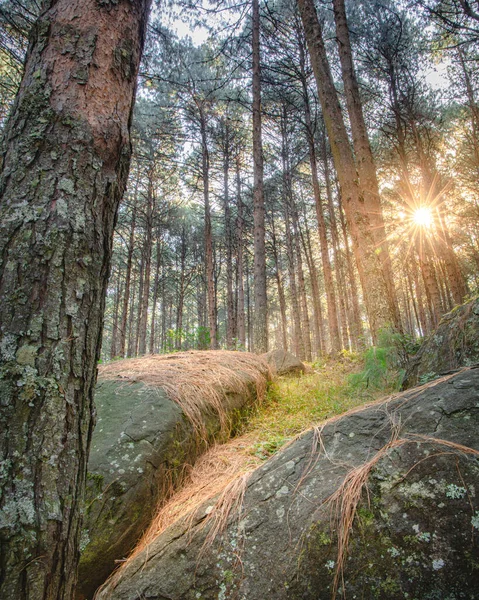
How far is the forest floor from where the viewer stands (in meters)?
2.00

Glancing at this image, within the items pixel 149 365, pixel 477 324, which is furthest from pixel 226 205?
pixel 477 324

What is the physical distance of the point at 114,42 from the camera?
4.39ft

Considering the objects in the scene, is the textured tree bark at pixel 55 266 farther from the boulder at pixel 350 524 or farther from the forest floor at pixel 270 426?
the forest floor at pixel 270 426

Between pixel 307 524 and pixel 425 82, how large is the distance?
15280 mm

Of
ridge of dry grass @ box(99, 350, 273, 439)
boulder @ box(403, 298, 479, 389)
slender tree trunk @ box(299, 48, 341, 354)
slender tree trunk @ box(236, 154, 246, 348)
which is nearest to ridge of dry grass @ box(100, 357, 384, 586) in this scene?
ridge of dry grass @ box(99, 350, 273, 439)

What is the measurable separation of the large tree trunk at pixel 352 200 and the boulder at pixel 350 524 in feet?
9.88

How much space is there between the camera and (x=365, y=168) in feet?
17.2

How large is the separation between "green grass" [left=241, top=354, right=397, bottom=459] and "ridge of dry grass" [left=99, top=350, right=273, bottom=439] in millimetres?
281

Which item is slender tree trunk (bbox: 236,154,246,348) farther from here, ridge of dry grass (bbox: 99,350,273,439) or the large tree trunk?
ridge of dry grass (bbox: 99,350,273,439)

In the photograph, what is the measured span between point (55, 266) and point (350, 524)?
1.51 meters

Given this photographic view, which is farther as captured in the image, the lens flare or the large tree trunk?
the lens flare

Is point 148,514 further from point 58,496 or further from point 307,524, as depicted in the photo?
point 58,496

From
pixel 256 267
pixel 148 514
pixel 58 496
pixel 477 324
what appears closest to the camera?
pixel 58 496

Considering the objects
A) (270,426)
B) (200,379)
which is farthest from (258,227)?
(270,426)
